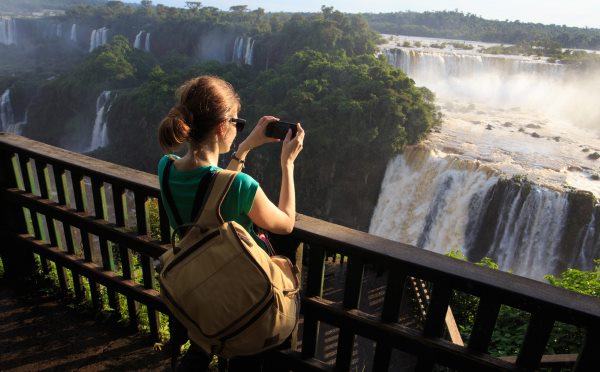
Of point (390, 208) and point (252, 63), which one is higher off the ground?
point (252, 63)

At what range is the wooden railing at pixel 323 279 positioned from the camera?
1.54 m

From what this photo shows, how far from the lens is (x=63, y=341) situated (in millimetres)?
2916

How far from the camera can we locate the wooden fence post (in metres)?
3.05

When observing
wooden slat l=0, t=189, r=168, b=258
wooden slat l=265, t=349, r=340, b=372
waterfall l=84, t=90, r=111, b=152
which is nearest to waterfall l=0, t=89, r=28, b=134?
waterfall l=84, t=90, r=111, b=152

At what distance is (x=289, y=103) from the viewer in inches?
992

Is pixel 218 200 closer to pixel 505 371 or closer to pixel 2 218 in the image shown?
pixel 505 371

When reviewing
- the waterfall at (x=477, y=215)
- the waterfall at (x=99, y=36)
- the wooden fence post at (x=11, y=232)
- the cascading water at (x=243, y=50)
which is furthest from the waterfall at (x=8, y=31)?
the wooden fence post at (x=11, y=232)

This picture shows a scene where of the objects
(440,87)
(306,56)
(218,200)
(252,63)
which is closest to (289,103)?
(306,56)

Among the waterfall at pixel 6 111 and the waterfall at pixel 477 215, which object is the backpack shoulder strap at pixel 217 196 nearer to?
the waterfall at pixel 477 215

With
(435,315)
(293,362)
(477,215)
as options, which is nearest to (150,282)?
(293,362)

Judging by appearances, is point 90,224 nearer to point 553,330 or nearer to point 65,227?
point 65,227

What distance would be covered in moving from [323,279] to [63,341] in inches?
74.1

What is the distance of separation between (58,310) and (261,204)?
2.45m

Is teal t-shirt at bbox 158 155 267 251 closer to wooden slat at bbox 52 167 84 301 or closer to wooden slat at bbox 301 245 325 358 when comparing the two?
wooden slat at bbox 301 245 325 358
